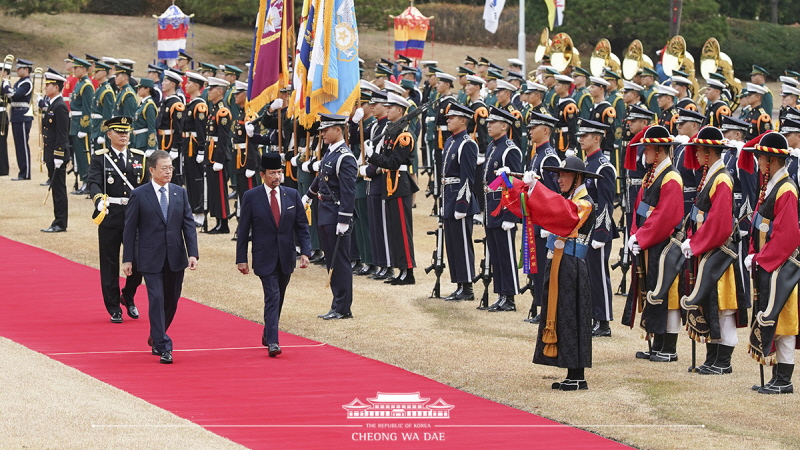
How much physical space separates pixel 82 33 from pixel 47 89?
26.5 m

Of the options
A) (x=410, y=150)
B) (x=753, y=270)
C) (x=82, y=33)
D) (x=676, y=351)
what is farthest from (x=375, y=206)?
(x=82, y=33)

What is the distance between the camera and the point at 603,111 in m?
17.7

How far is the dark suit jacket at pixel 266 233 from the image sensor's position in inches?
392

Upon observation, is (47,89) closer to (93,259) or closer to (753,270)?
(93,259)

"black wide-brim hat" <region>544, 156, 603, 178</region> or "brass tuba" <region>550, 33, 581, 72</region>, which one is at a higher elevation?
"black wide-brim hat" <region>544, 156, 603, 178</region>

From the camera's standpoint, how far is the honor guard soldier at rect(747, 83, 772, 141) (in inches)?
679

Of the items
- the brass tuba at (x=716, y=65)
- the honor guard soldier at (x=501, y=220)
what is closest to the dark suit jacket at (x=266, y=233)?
the honor guard soldier at (x=501, y=220)

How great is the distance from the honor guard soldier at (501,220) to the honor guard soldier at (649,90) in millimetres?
7467

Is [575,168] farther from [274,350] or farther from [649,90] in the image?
[649,90]

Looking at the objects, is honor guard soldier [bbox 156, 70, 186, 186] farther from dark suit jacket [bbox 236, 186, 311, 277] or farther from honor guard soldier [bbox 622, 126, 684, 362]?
honor guard soldier [bbox 622, 126, 684, 362]

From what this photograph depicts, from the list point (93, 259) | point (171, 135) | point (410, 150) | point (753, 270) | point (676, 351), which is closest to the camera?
point (753, 270)

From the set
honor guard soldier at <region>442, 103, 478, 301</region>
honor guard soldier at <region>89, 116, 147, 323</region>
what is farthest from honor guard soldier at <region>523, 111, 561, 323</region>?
honor guard soldier at <region>89, 116, 147, 323</region>

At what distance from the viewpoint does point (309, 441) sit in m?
7.45

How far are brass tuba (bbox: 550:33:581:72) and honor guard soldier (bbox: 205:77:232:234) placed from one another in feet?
30.3
